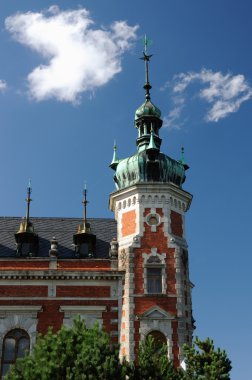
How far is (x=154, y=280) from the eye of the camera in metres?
31.6

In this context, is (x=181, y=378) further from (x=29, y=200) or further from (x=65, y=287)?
(x=29, y=200)

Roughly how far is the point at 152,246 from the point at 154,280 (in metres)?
1.96

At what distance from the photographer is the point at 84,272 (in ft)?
103

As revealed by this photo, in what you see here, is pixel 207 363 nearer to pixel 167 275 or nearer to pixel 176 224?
pixel 167 275

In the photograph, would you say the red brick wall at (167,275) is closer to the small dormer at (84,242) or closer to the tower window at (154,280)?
the tower window at (154,280)

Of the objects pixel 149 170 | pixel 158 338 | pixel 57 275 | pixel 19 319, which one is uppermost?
pixel 149 170

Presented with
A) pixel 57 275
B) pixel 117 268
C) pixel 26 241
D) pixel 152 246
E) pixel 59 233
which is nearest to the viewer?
pixel 57 275

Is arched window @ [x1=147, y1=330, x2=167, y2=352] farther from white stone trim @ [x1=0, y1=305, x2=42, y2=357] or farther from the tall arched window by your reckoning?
white stone trim @ [x1=0, y1=305, x2=42, y2=357]

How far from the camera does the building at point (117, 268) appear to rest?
30.3 m

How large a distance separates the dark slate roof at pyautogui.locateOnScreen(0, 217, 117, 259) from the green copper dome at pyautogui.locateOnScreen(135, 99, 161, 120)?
7379 mm

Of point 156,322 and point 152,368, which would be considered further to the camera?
point 156,322

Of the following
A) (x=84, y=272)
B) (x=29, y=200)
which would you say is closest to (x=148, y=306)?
(x=84, y=272)

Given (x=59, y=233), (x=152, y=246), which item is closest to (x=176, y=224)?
(x=152, y=246)

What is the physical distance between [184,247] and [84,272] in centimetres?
614
